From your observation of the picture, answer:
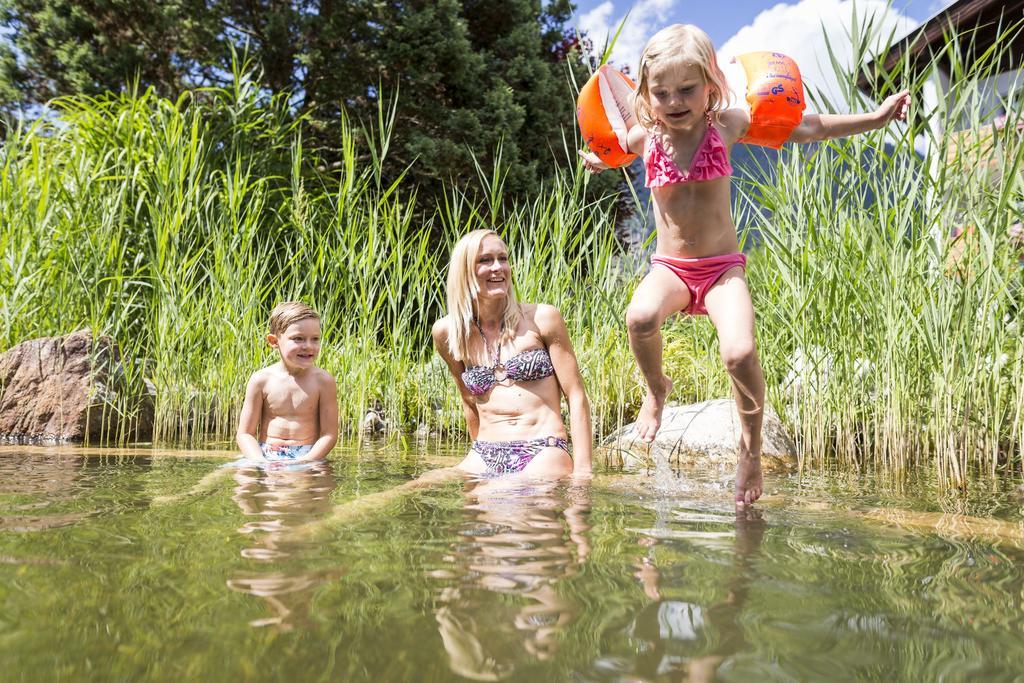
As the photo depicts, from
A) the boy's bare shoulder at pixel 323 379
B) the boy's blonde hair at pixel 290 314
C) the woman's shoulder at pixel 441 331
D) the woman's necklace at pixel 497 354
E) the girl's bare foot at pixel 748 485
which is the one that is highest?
the boy's blonde hair at pixel 290 314

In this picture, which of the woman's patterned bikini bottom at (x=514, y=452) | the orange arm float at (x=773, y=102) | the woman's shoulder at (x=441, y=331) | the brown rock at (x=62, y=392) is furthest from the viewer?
the brown rock at (x=62, y=392)

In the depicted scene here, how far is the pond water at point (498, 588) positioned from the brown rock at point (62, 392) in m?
2.53

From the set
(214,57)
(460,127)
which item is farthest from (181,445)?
(214,57)

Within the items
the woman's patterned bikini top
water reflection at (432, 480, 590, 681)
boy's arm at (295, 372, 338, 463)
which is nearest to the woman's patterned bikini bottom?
the woman's patterned bikini top

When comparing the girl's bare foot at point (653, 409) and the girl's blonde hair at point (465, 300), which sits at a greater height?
the girl's blonde hair at point (465, 300)

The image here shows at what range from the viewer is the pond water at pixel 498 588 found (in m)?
1.12

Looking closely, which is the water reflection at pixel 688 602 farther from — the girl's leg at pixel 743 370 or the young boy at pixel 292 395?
the young boy at pixel 292 395

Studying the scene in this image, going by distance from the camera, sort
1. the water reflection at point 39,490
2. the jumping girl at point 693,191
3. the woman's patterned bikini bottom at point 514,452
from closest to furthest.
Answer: the water reflection at point 39,490, the jumping girl at point 693,191, the woman's patterned bikini bottom at point 514,452

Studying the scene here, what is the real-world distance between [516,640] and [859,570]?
0.85 meters

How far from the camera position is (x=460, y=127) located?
406 inches

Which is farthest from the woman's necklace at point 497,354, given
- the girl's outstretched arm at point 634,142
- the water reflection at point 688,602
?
the water reflection at point 688,602

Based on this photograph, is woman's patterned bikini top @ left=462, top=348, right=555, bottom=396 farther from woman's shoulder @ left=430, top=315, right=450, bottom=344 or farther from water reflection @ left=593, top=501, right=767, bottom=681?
water reflection @ left=593, top=501, right=767, bottom=681

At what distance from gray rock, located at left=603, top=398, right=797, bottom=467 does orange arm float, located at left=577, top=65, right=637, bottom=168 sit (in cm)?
174

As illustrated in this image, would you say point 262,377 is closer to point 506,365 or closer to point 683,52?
point 506,365
